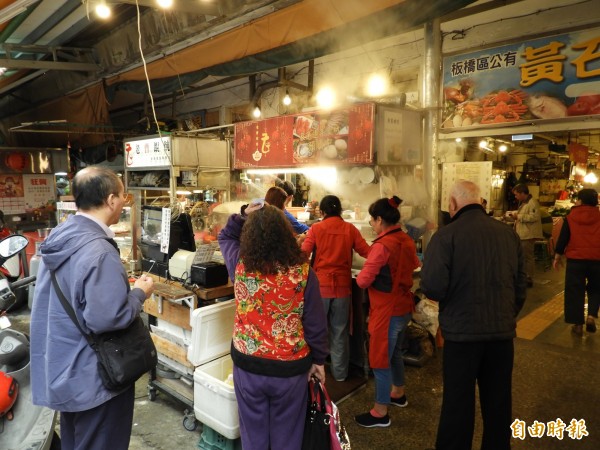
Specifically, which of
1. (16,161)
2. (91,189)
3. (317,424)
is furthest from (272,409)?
(16,161)

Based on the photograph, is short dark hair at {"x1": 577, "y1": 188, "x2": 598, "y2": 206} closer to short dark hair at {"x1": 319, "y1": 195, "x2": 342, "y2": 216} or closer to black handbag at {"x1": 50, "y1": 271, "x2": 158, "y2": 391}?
short dark hair at {"x1": 319, "y1": 195, "x2": 342, "y2": 216}

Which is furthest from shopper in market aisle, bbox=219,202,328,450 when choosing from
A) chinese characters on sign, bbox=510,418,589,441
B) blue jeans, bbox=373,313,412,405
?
chinese characters on sign, bbox=510,418,589,441

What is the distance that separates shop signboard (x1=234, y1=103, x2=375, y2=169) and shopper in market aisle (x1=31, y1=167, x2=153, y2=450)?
10.4 feet

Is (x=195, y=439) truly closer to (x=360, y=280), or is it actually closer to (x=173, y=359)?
(x=173, y=359)

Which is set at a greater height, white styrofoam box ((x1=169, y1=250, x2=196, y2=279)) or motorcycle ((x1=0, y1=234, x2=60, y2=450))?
white styrofoam box ((x1=169, y1=250, x2=196, y2=279))

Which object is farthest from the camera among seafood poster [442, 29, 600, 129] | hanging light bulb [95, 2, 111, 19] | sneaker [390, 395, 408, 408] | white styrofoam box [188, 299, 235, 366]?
seafood poster [442, 29, 600, 129]

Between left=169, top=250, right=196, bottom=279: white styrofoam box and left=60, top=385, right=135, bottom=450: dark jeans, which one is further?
→ left=169, top=250, right=196, bottom=279: white styrofoam box

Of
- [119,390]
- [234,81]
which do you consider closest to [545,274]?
[234,81]

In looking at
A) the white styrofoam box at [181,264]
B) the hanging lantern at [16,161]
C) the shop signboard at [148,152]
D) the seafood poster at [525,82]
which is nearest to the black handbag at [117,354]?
the white styrofoam box at [181,264]

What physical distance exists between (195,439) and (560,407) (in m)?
3.75

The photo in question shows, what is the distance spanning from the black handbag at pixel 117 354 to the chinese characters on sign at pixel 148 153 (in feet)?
14.7

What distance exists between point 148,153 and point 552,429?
683 centimetres

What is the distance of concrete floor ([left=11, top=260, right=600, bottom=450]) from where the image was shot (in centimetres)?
366

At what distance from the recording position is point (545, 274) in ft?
35.0
